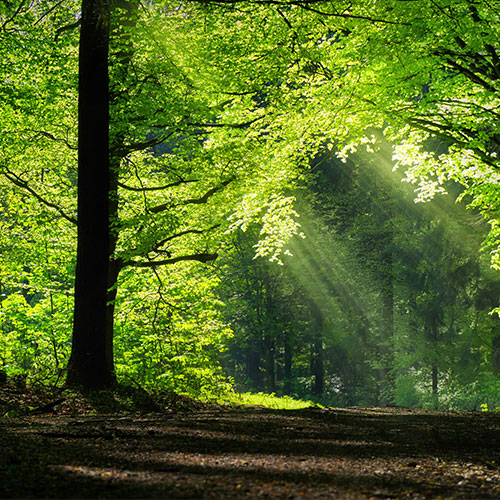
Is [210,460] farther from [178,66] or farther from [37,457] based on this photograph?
[178,66]

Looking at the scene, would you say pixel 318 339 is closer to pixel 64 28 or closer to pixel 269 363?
pixel 269 363

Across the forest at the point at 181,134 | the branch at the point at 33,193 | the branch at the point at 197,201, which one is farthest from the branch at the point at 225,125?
the branch at the point at 33,193

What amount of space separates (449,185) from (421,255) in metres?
6.12

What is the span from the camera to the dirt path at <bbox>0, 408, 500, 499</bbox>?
2.93 m

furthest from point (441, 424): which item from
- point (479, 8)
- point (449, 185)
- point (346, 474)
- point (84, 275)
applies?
point (449, 185)

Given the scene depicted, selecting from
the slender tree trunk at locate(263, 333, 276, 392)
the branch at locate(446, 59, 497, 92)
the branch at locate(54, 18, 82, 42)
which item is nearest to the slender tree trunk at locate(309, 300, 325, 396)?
the slender tree trunk at locate(263, 333, 276, 392)

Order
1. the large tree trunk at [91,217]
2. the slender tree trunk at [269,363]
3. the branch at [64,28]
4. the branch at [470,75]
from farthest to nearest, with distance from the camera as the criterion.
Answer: the slender tree trunk at [269,363], the branch at [64,28], the branch at [470,75], the large tree trunk at [91,217]

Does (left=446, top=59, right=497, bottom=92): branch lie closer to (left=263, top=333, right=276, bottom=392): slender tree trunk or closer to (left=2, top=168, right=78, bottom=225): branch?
(left=2, top=168, right=78, bottom=225): branch

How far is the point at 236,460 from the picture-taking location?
387cm

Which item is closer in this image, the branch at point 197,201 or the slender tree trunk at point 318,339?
the branch at point 197,201

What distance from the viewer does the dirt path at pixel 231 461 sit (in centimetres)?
293

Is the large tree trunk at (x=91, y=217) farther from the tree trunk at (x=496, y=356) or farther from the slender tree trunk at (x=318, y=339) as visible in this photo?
the slender tree trunk at (x=318, y=339)

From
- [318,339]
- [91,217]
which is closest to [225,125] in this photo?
[91,217]

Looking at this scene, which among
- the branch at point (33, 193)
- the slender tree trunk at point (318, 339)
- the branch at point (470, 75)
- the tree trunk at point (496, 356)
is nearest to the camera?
the branch at point (470, 75)
